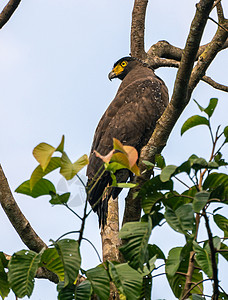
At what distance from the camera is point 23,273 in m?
1.96

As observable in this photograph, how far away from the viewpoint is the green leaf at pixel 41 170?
6.03 ft

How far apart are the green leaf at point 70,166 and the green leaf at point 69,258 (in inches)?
11.8

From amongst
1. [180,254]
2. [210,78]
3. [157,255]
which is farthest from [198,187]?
[210,78]

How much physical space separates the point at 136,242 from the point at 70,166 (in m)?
0.42

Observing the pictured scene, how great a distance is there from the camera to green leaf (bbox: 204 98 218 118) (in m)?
2.16

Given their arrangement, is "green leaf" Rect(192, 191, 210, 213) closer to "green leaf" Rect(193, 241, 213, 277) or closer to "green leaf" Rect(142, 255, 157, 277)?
"green leaf" Rect(193, 241, 213, 277)

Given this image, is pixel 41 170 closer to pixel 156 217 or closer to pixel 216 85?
pixel 156 217

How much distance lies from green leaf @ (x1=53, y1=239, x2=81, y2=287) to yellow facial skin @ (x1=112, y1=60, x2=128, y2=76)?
197 inches

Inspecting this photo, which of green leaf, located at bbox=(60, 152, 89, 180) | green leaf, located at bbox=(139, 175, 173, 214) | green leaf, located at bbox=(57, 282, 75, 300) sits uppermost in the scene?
green leaf, located at bbox=(139, 175, 173, 214)

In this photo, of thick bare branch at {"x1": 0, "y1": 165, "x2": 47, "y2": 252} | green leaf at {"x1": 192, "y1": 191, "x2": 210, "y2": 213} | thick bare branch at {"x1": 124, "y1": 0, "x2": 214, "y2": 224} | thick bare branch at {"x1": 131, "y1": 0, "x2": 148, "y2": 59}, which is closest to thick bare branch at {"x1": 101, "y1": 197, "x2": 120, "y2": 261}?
thick bare branch at {"x1": 124, "y1": 0, "x2": 214, "y2": 224}

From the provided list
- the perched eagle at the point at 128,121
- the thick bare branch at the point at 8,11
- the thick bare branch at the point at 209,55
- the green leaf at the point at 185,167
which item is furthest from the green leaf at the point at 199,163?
the thick bare branch at the point at 8,11

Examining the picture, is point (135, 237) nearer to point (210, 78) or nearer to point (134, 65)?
point (210, 78)

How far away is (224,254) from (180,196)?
31cm

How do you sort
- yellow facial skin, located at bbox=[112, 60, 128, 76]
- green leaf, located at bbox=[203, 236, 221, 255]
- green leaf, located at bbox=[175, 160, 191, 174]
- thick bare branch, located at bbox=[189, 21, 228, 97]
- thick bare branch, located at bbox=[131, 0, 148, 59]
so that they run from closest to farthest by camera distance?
green leaf, located at bbox=[175, 160, 191, 174] → green leaf, located at bbox=[203, 236, 221, 255] → thick bare branch, located at bbox=[189, 21, 228, 97] → thick bare branch, located at bbox=[131, 0, 148, 59] → yellow facial skin, located at bbox=[112, 60, 128, 76]
